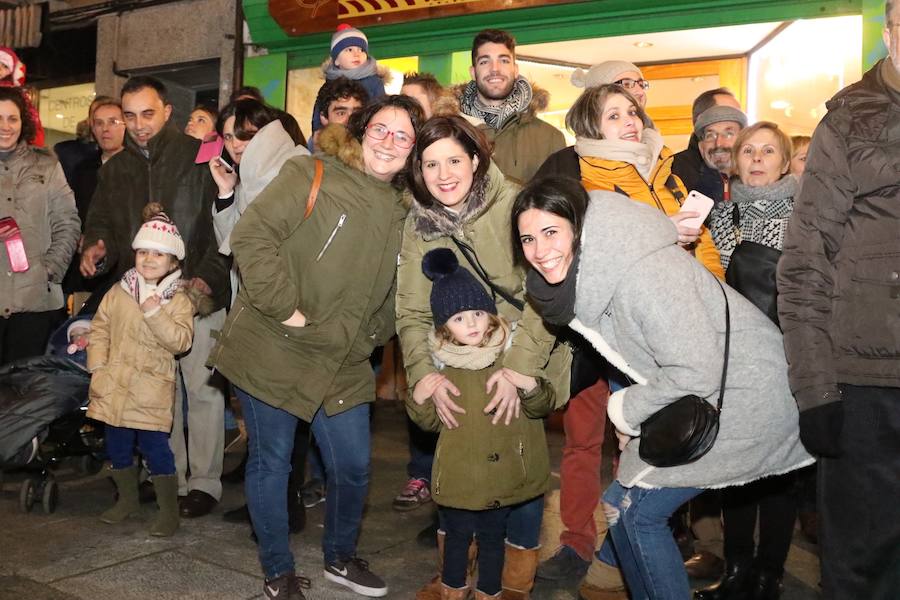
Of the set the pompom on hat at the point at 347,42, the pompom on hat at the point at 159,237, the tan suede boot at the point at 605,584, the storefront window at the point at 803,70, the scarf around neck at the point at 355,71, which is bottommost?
the tan suede boot at the point at 605,584

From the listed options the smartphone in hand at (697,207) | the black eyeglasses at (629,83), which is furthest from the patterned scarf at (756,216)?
the black eyeglasses at (629,83)

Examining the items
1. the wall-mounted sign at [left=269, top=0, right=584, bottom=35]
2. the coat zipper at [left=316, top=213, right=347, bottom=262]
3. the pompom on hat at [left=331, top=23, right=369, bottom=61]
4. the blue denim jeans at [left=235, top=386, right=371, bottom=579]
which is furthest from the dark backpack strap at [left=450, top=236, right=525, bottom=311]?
the wall-mounted sign at [left=269, top=0, right=584, bottom=35]

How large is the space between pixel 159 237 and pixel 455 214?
6.80 feet

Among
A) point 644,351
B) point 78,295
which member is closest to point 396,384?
point 78,295

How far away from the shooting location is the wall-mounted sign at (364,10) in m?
9.30

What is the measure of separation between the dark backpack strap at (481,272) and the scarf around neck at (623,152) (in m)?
0.68

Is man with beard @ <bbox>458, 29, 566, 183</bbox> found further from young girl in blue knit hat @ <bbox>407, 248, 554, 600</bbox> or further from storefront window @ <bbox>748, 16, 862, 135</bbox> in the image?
storefront window @ <bbox>748, 16, 862, 135</bbox>

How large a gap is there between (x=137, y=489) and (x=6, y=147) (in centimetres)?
242

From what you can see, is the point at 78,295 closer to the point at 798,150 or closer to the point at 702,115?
the point at 702,115

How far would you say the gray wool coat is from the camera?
2830mm

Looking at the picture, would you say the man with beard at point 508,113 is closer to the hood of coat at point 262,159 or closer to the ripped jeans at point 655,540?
the hood of coat at point 262,159

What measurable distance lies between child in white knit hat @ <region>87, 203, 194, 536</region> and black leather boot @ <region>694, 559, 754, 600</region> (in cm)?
277

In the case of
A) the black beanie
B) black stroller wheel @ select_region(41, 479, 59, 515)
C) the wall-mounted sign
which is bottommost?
black stroller wheel @ select_region(41, 479, 59, 515)

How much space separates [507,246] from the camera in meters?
3.81
